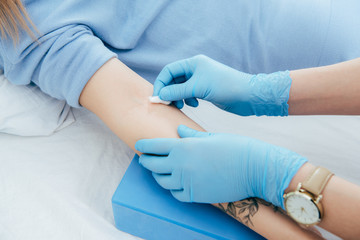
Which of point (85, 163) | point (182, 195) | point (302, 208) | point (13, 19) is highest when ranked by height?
point (13, 19)

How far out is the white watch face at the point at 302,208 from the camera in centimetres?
65

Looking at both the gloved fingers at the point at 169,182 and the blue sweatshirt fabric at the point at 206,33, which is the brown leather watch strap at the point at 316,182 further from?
the blue sweatshirt fabric at the point at 206,33

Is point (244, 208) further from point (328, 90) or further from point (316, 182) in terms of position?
point (328, 90)

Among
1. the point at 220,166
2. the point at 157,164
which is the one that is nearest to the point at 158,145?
the point at 157,164

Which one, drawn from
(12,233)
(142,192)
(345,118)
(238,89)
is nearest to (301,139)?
(345,118)

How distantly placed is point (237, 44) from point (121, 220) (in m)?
0.68

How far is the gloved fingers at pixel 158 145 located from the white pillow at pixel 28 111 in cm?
41

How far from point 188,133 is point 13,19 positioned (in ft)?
1.82

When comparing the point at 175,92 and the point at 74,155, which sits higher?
the point at 175,92

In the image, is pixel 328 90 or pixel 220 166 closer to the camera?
pixel 220 166

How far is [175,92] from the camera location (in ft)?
2.83

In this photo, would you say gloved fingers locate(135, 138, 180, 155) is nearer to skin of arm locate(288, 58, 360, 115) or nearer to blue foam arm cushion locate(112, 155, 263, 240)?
blue foam arm cushion locate(112, 155, 263, 240)

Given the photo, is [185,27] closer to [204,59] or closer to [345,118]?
[204,59]

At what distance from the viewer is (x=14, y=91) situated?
3.17ft
